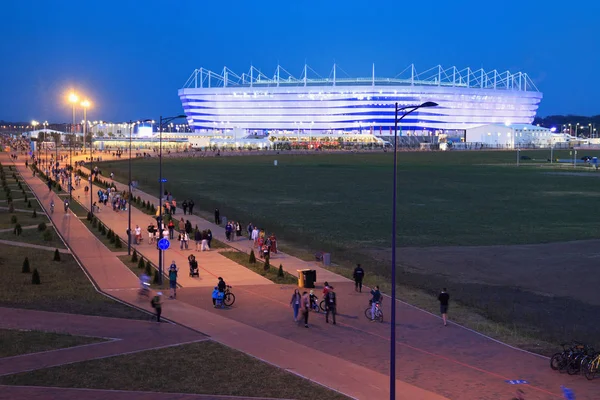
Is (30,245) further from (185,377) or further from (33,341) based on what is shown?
(185,377)

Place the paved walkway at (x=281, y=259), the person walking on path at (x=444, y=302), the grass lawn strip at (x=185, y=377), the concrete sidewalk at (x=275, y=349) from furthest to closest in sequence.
→ 1. the paved walkway at (x=281, y=259)
2. the person walking on path at (x=444, y=302)
3. the concrete sidewalk at (x=275, y=349)
4. the grass lawn strip at (x=185, y=377)

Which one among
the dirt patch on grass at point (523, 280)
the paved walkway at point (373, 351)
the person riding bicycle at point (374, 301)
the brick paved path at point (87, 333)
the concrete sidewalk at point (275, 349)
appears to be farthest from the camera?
the dirt patch on grass at point (523, 280)

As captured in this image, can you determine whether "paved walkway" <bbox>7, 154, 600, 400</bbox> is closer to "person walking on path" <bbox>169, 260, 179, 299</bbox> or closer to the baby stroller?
"person walking on path" <bbox>169, 260, 179, 299</bbox>

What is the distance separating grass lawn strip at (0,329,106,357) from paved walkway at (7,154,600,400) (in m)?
3.05

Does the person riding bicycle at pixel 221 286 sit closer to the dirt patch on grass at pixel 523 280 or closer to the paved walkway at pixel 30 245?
the dirt patch on grass at pixel 523 280

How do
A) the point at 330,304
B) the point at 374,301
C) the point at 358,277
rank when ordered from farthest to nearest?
the point at 358,277, the point at 374,301, the point at 330,304

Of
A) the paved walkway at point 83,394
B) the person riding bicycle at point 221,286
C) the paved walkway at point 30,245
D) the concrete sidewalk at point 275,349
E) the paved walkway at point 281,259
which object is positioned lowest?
the paved walkway at point 83,394

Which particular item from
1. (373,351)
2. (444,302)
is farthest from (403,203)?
(373,351)

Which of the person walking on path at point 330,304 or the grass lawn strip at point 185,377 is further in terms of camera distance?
the person walking on path at point 330,304

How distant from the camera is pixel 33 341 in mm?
18125

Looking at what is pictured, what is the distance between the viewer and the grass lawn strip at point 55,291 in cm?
2158

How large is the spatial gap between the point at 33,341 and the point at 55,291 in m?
6.35

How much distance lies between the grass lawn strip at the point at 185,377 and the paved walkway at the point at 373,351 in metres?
0.59

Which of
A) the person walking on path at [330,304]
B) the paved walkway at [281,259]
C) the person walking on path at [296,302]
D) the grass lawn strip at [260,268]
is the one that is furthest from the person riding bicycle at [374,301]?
the grass lawn strip at [260,268]
